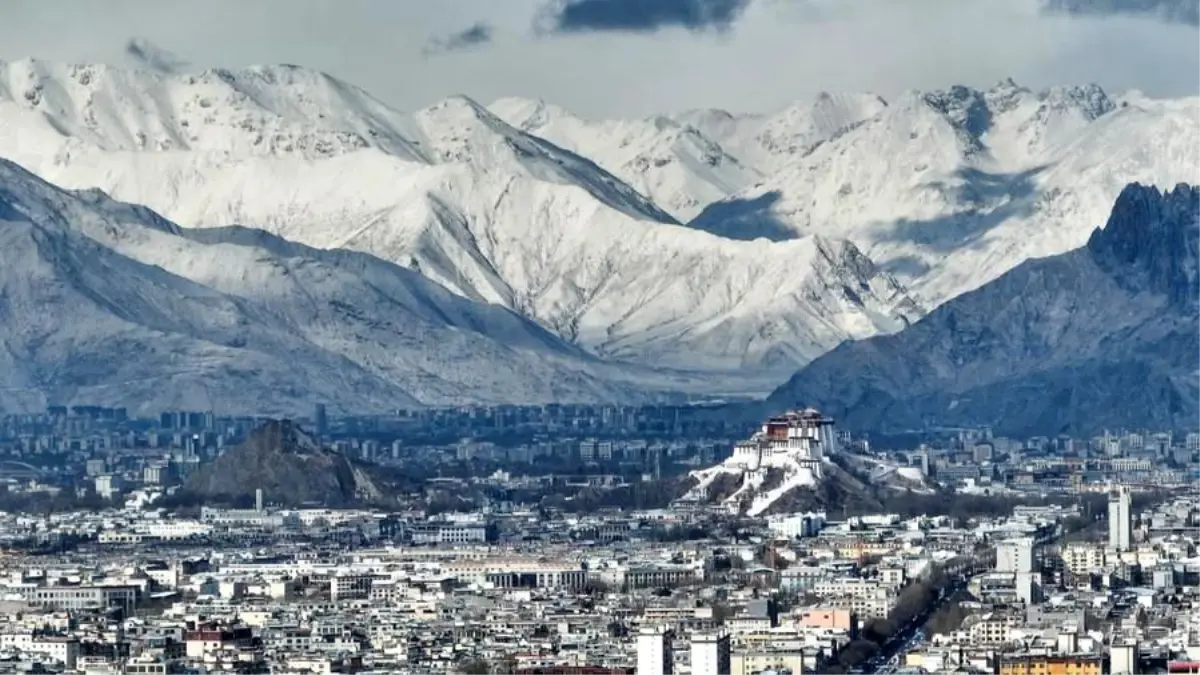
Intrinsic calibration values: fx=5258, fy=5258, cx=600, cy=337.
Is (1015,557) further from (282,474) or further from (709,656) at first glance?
(282,474)

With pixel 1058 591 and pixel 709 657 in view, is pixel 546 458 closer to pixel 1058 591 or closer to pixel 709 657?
pixel 1058 591

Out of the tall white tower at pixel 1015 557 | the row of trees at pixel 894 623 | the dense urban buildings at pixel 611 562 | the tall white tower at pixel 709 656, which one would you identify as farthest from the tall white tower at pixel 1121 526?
the tall white tower at pixel 709 656

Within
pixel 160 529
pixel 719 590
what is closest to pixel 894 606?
pixel 719 590

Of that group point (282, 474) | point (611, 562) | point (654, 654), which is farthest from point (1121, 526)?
point (654, 654)

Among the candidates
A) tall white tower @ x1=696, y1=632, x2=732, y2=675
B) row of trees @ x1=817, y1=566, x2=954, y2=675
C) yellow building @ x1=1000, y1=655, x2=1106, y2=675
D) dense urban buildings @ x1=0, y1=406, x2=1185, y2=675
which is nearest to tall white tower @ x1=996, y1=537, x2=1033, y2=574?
dense urban buildings @ x1=0, y1=406, x2=1185, y2=675

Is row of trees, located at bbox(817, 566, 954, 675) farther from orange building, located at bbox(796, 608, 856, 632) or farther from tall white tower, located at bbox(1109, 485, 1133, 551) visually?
tall white tower, located at bbox(1109, 485, 1133, 551)

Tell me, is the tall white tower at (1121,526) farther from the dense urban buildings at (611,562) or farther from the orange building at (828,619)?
the orange building at (828,619)
